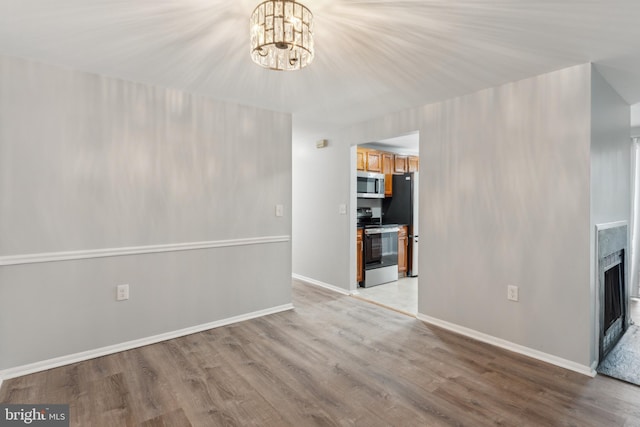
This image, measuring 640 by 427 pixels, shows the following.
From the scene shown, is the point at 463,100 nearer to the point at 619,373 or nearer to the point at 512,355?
the point at 512,355

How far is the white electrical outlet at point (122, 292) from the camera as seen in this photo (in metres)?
2.70

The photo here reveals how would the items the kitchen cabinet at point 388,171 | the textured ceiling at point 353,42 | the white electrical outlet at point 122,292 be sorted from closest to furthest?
the textured ceiling at point 353,42, the white electrical outlet at point 122,292, the kitchen cabinet at point 388,171

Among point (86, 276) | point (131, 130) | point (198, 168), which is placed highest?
point (131, 130)

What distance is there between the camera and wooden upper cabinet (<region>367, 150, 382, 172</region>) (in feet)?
17.2

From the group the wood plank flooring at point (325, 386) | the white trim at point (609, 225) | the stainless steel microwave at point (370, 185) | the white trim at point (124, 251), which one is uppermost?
the stainless steel microwave at point (370, 185)

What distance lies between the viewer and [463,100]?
A: 3064mm

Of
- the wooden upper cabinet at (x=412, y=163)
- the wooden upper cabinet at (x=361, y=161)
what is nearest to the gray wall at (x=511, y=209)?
the wooden upper cabinet at (x=361, y=161)

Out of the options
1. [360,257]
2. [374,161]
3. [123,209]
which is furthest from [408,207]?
[123,209]

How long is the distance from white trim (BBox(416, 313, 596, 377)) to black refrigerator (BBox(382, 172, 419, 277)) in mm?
2169

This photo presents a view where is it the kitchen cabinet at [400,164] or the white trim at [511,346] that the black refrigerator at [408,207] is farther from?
the white trim at [511,346]

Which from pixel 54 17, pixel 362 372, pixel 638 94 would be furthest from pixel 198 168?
pixel 638 94

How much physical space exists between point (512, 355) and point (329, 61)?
2676 millimetres

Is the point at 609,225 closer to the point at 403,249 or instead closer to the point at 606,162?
the point at 606,162

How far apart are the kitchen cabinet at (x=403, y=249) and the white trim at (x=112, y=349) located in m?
2.62
